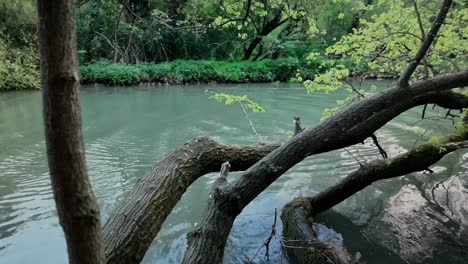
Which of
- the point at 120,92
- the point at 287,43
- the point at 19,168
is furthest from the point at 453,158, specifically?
the point at 287,43

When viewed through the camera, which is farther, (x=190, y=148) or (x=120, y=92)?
(x=120, y=92)

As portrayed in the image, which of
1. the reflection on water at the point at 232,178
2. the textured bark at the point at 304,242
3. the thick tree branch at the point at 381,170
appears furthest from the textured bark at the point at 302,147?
the reflection on water at the point at 232,178

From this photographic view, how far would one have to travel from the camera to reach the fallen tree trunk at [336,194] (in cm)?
366

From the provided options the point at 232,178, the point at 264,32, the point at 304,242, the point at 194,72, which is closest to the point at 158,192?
the point at 304,242

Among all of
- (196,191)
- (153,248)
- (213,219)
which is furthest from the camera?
(196,191)

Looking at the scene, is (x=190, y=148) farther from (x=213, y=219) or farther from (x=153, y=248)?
(x=153, y=248)

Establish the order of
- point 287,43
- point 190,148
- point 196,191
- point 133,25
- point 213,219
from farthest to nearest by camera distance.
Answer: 1. point 287,43
2. point 133,25
3. point 196,191
4. point 190,148
5. point 213,219

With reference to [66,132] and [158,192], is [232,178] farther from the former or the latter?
[66,132]

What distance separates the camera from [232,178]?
6.26 meters

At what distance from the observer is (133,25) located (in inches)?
727

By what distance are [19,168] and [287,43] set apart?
644 inches

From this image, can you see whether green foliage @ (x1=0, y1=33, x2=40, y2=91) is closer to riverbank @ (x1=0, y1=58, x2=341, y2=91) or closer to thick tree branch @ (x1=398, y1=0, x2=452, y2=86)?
riverbank @ (x1=0, y1=58, x2=341, y2=91)

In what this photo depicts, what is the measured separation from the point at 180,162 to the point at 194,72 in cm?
1527

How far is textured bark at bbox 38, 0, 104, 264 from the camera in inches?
39.3
